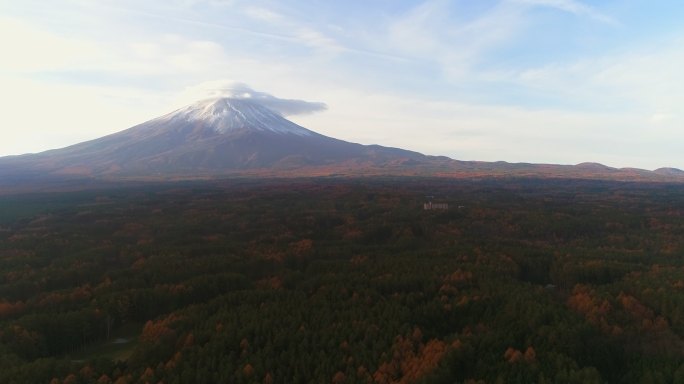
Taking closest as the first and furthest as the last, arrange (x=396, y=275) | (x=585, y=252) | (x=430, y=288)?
(x=430, y=288) → (x=396, y=275) → (x=585, y=252)

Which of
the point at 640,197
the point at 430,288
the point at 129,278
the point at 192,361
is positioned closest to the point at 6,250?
the point at 129,278

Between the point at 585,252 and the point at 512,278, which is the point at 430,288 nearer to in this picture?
the point at 512,278

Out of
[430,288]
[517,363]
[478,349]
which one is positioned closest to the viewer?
[517,363]

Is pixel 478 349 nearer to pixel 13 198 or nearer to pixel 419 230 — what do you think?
pixel 419 230

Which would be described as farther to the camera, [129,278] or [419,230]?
[419,230]

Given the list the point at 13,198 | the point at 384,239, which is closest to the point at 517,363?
the point at 384,239

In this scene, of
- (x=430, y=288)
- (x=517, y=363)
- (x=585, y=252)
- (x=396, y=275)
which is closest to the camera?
(x=517, y=363)
